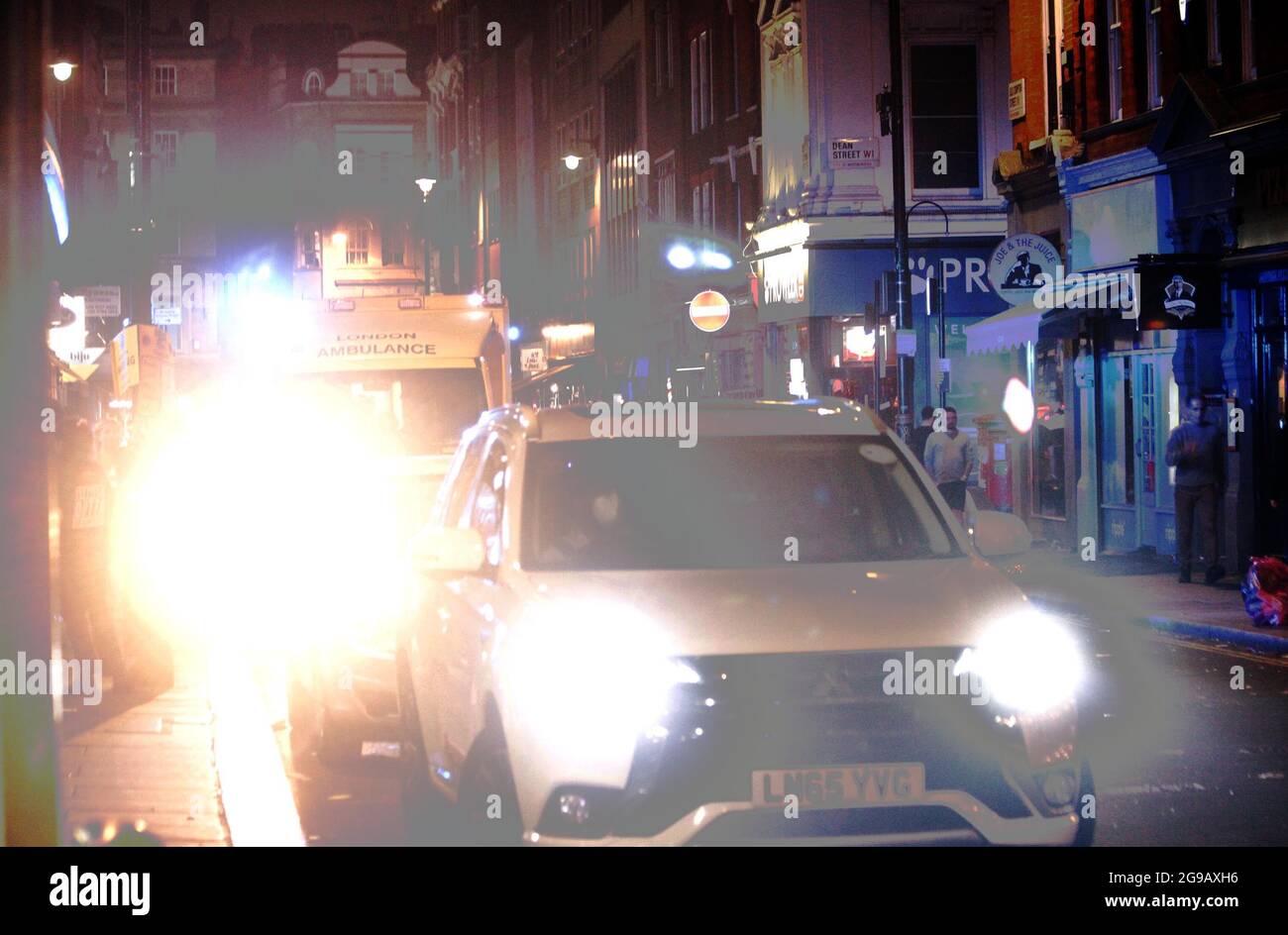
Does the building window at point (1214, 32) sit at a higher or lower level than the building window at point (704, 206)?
lower

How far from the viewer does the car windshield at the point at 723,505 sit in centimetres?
705

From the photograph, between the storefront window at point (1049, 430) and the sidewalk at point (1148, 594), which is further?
the storefront window at point (1049, 430)

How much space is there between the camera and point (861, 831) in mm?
5770

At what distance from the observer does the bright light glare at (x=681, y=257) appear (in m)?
50.8

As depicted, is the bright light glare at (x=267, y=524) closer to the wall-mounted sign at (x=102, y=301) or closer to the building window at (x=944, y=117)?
the building window at (x=944, y=117)

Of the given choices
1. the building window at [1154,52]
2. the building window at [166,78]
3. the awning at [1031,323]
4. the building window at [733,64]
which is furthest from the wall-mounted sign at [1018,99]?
the building window at [166,78]

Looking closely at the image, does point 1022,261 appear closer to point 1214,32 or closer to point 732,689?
point 1214,32

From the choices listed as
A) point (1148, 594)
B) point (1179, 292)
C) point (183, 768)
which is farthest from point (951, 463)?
point (183, 768)

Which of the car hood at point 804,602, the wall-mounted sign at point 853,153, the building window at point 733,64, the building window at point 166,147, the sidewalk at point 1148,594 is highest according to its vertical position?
the building window at point 166,147

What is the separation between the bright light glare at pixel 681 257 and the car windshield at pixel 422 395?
99.1ft

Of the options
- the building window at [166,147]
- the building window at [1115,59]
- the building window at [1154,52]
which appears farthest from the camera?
the building window at [166,147]

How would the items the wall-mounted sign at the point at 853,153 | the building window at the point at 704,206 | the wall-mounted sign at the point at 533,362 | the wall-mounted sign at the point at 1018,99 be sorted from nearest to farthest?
the wall-mounted sign at the point at 1018,99
the wall-mounted sign at the point at 853,153
the building window at the point at 704,206
the wall-mounted sign at the point at 533,362

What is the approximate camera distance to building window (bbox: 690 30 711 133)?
1933 inches

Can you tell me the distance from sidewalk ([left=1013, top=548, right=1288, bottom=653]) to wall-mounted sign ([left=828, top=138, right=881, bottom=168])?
14841 millimetres
